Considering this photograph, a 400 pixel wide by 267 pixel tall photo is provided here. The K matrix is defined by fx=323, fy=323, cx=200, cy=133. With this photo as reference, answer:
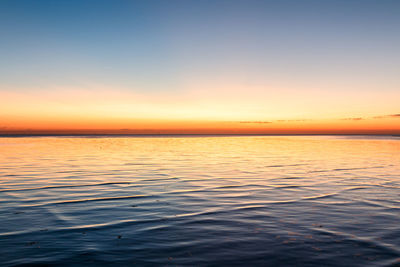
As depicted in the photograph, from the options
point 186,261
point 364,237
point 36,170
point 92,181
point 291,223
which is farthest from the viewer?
point 36,170

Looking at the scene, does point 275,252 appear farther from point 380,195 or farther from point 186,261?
point 380,195

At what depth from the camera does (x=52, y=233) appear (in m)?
7.68

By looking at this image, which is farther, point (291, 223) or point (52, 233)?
point (291, 223)

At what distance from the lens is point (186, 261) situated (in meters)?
5.99

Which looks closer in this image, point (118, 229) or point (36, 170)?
point (118, 229)

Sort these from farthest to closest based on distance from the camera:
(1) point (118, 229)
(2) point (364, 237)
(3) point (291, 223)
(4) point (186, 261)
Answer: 1. (3) point (291, 223)
2. (1) point (118, 229)
3. (2) point (364, 237)
4. (4) point (186, 261)

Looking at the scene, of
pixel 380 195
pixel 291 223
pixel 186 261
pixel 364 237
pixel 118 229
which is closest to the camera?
pixel 186 261

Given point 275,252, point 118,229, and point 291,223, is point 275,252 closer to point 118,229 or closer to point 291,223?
point 291,223

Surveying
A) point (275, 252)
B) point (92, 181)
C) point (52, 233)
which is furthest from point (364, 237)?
point (92, 181)

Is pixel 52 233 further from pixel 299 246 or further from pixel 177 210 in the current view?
pixel 299 246

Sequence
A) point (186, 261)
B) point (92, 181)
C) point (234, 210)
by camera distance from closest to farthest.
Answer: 1. point (186, 261)
2. point (234, 210)
3. point (92, 181)

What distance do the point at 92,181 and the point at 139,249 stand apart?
10.1 metres

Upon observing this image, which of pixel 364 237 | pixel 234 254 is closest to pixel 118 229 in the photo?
pixel 234 254

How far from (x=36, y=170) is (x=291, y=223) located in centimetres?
1680
